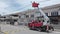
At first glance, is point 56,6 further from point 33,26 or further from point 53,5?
point 33,26

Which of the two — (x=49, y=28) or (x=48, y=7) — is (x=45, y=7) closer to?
(x=48, y=7)

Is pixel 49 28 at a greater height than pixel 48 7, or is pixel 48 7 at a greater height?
pixel 48 7

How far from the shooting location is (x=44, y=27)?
2670 centimetres

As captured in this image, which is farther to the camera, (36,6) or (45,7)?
(45,7)

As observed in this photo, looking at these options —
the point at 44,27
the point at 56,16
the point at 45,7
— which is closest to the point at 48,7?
the point at 45,7

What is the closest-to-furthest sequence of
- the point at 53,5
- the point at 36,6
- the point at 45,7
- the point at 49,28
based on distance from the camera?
1. the point at 49,28
2. the point at 36,6
3. the point at 53,5
4. the point at 45,7

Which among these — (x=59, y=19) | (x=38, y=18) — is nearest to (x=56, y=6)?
(x=59, y=19)

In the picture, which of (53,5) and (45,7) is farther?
(45,7)

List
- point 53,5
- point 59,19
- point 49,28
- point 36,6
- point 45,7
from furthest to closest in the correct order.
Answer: point 45,7, point 53,5, point 59,19, point 36,6, point 49,28

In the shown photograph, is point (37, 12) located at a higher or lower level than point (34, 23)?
higher

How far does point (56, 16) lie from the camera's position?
45656 mm

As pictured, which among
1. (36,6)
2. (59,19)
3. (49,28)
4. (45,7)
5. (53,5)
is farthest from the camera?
(45,7)

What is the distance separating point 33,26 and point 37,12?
7.93 ft

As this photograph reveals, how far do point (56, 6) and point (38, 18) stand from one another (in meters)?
16.6
